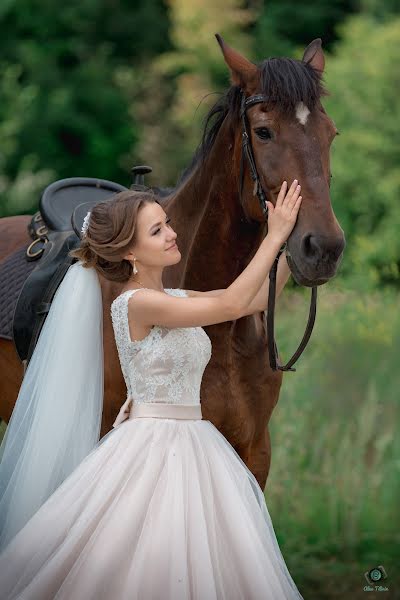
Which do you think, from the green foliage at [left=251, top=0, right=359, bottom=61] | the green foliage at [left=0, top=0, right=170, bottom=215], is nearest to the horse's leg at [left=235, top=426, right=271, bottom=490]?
the green foliage at [left=0, top=0, right=170, bottom=215]

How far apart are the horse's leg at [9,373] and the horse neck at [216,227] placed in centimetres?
109

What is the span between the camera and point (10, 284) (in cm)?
466

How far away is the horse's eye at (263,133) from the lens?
3.37 m

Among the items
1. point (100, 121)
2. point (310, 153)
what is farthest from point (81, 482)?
point (100, 121)

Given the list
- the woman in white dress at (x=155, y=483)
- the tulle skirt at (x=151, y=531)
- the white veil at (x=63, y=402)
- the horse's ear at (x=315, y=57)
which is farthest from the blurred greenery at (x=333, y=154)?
the tulle skirt at (x=151, y=531)

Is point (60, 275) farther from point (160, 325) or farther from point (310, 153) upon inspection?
point (310, 153)

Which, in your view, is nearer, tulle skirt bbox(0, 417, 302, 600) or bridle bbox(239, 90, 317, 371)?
tulle skirt bbox(0, 417, 302, 600)

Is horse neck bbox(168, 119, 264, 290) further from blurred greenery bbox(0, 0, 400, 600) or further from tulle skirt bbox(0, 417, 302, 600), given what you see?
tulle skirt bbox(0, 417, 302, 600)

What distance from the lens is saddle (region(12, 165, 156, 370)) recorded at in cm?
423

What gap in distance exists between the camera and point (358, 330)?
6730 millimetres

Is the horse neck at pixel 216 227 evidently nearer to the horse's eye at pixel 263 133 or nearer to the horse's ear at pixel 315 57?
the horse's eye at pixel 263 133

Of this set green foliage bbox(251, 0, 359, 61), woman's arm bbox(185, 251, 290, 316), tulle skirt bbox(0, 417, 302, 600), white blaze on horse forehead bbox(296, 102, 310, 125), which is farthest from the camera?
green foliage bbox(251, 0, 359, 61)

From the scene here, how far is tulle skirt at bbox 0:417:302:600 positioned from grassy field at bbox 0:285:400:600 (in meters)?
2.33

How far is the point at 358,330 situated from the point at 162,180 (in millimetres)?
9061
